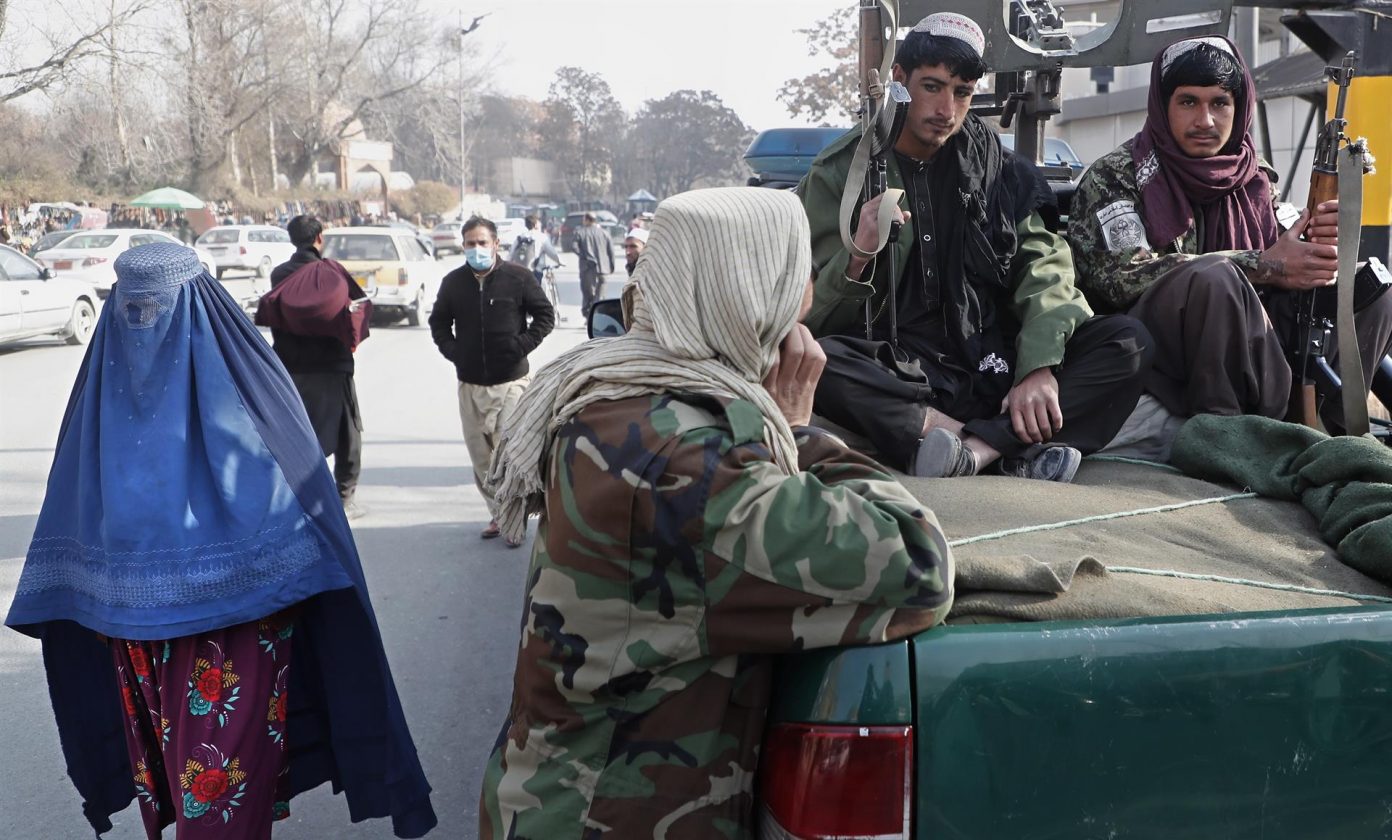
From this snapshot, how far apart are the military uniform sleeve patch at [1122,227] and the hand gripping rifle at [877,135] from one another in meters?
0.65

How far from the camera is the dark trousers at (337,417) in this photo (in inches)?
257

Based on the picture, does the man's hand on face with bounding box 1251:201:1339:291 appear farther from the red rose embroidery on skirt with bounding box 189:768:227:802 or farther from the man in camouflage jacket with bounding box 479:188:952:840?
the red rose embroidery on skirt with bounding box 189:768:227:802

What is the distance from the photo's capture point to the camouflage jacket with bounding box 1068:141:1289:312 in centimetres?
304

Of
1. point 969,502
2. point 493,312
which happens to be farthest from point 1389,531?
point 493,312

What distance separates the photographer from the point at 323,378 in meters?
6.55

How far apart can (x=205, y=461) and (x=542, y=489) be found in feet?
3.64

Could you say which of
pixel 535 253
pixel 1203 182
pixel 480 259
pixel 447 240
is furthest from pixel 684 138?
pixel 1203 182

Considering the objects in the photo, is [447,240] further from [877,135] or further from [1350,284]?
[1350,284]

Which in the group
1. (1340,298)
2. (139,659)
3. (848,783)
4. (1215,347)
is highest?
(1340,298)

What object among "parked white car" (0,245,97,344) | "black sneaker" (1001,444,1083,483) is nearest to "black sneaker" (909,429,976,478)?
"black sneaker" (1001,444,1083,483)

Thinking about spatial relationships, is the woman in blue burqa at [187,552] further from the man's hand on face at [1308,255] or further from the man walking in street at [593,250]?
the man walking in street at [593,250]

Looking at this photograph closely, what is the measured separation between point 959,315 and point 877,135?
0.54 m

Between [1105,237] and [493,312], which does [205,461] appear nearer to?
[1105,237]

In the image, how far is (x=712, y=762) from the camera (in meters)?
1.63
